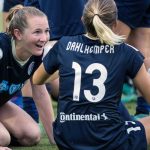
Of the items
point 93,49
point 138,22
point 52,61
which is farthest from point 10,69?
point 138,22

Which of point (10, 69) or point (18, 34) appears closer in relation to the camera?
point (18, 34)

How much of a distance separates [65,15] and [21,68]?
87cm

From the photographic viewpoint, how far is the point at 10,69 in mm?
4508

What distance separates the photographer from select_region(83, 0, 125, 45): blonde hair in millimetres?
3713

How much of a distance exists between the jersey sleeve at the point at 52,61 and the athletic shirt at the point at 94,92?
10cm

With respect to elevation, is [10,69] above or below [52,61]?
below

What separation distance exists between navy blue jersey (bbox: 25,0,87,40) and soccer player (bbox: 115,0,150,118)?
334mm

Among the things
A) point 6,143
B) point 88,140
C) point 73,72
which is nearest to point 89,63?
point 73,72

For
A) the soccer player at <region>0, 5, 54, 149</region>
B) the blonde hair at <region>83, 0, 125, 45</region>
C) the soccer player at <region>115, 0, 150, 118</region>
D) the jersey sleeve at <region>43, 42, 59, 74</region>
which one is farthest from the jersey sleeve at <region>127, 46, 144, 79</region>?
the soccer player at <region>115, 0, 150, 118</region>

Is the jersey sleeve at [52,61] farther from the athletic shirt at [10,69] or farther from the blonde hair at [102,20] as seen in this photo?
the athletic shirt at [10,69]

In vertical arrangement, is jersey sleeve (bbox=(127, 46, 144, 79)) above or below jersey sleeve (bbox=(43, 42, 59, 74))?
above

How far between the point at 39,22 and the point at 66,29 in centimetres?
96

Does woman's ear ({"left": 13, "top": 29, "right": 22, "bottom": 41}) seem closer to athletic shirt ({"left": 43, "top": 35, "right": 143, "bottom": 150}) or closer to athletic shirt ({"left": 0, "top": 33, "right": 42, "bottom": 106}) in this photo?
athletic shirt ({"left": 0, "top": 33, "right": 42, "bottom": 106})

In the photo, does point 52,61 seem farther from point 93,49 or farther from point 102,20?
point 102,20
